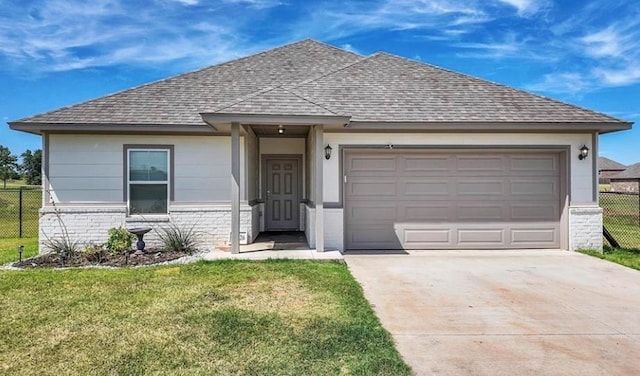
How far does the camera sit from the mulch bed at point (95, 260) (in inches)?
291

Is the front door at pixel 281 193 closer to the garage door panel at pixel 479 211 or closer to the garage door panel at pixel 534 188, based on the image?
the garage door panel at pixel 479 211

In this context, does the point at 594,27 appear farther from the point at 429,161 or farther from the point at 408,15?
the point at 429,161

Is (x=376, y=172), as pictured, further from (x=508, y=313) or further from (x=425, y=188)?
(x=508, y=313)

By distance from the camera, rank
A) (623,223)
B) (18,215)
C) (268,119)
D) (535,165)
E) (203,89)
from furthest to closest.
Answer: (623,223) < (18,215) < (203,89) < (535,165) < (268,119)

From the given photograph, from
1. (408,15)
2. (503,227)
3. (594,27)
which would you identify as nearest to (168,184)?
(503,227)

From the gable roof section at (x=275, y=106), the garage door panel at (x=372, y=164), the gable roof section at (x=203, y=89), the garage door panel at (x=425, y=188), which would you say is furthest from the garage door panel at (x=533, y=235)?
the gable roof section at (x=203, y=89)

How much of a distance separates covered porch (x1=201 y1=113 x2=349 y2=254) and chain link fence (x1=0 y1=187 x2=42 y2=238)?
7226mm

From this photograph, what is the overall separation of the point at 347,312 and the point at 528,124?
A: 6669 mm

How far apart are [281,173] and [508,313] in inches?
330

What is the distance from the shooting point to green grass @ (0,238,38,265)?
8070 mm

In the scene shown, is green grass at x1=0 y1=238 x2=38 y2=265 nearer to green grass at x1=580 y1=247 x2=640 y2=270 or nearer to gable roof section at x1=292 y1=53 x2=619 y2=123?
gable roof section at x1=292 y1=53 x2=619 y2=123

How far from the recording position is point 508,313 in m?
4.72

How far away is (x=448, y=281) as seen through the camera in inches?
247

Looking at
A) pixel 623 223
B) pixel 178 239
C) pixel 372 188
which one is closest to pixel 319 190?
pixel 372 188
